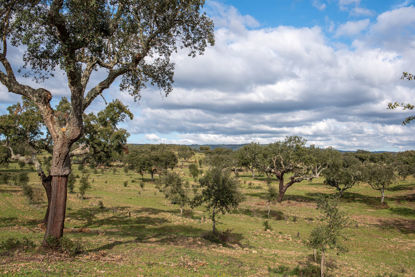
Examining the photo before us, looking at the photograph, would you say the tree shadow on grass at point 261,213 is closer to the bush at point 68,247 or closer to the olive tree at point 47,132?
the olive tree at point 47,132

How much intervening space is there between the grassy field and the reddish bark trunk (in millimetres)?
893

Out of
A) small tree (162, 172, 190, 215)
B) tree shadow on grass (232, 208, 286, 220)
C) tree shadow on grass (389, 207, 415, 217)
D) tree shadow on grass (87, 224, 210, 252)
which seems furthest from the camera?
tree shadow on grass (389, 207, 415, 217)

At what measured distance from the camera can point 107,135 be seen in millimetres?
22641

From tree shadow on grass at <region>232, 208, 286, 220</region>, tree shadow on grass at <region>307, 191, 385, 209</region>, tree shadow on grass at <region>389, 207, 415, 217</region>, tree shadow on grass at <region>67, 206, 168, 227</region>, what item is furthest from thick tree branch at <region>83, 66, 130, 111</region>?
tree shadow on grass at <region>389, 207, 415, 217</region>

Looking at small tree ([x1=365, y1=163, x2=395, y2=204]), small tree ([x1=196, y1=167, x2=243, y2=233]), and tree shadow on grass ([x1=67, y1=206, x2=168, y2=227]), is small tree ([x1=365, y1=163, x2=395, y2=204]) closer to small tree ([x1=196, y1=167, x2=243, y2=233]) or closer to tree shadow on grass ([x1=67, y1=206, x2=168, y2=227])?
small tree ([x1=196, y1=167, x2=243, y2=233])

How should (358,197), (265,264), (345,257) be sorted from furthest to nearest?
(358,197), (345,257), (265,264)

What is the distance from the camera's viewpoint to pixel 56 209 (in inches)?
422

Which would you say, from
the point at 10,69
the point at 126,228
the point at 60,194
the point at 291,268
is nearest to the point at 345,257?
the point at 291,268

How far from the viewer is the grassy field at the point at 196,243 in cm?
1070

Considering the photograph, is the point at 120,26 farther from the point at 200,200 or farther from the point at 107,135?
the point at 200,200

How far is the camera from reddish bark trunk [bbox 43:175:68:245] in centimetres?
Answer: 1065

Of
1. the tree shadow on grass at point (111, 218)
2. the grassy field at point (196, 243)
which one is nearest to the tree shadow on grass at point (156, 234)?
the grassy field at point (196, 243)

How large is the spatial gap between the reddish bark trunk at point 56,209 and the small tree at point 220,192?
14.5 meters

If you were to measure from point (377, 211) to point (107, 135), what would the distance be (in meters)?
47.1
